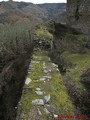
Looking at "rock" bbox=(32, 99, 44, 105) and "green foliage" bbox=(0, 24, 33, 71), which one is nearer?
"rock" bbox=(32, 99, 44, 105)

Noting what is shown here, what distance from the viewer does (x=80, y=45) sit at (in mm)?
11227

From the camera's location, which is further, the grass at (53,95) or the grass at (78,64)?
the grass at (78,64)

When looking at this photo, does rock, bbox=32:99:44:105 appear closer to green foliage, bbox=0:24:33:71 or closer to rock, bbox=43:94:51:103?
rock, bbox=43:94:51:103

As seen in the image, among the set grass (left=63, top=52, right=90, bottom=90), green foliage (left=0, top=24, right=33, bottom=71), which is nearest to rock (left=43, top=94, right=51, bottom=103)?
grass (left=63, top=52, right=90, bottom=90)

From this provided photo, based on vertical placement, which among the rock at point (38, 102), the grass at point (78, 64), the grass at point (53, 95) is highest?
the rock at point (38, 102)

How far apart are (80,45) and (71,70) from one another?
3546 millimetres

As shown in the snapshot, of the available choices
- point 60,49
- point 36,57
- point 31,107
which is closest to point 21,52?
point 60,49

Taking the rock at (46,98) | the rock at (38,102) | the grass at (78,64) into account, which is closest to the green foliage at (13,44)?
the grass at (78,64)

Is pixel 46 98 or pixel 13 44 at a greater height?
pixel 46 98

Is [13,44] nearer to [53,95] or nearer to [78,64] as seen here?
[78,64]

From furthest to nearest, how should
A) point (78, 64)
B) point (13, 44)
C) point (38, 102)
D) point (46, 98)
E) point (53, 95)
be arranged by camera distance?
point (13, 44), point (78, 64), point (53, 95), point (46, 98), point (38, 102)

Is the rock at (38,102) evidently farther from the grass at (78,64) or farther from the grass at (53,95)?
the grass at (78,64)

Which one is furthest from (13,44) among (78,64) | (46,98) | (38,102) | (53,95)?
(38,102)

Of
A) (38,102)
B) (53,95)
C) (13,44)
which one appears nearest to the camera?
(38,102)
